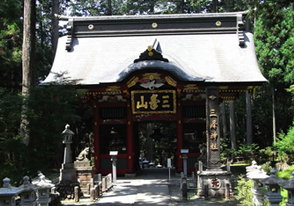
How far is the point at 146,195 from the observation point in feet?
39.3

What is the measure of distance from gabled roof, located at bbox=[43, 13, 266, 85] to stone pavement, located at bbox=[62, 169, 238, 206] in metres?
4.78

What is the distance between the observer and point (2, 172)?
884 cm

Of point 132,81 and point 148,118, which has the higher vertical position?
point 132,81

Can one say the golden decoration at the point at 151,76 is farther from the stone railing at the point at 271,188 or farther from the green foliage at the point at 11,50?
the stone railing at the point at 271,188


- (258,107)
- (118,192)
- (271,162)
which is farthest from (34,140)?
(258,107)

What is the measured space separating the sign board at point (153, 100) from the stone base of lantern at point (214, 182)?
15.1 feet

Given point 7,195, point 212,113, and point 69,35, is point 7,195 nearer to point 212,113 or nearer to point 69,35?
point 212,113

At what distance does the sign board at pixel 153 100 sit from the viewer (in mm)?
15809

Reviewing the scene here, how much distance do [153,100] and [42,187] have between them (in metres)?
8.20

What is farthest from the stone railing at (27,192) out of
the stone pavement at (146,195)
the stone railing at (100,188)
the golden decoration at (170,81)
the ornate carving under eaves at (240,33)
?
the ornate carving under eaves at (240,33)

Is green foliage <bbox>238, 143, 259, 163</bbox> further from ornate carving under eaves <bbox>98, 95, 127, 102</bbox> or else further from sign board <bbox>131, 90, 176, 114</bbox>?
ornate carving under eaves <bbox>98, 95, 127, 102</bbox>

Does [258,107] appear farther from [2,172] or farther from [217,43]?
[2,172]

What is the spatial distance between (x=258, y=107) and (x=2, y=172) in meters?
24.3

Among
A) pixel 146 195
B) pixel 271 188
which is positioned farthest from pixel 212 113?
pixel 271 188
